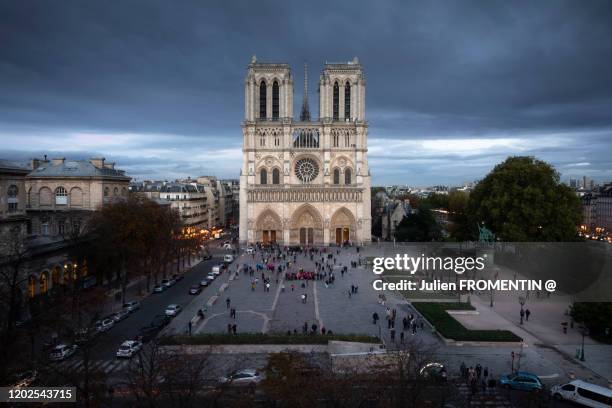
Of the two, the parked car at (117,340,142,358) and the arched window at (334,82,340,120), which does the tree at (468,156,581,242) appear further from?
the parked car at (117,340,142,358)

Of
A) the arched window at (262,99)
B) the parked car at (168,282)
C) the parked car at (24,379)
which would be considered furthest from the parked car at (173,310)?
the arched window at (262,99)

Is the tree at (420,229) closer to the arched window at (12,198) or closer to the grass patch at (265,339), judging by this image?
the grass patch at (265,339)

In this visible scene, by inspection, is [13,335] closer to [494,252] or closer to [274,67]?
[494,252]

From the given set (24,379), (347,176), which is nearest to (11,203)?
(24,379)

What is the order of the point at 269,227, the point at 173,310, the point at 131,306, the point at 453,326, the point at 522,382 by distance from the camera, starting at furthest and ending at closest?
the point at 269,227
the point at 131,306
the point at 173,310
the point at 453,326
the point at 522,382

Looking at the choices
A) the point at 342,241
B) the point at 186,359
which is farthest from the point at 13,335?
the point at 342,241

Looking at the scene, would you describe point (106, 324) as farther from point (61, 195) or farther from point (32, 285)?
point (61, 195)
